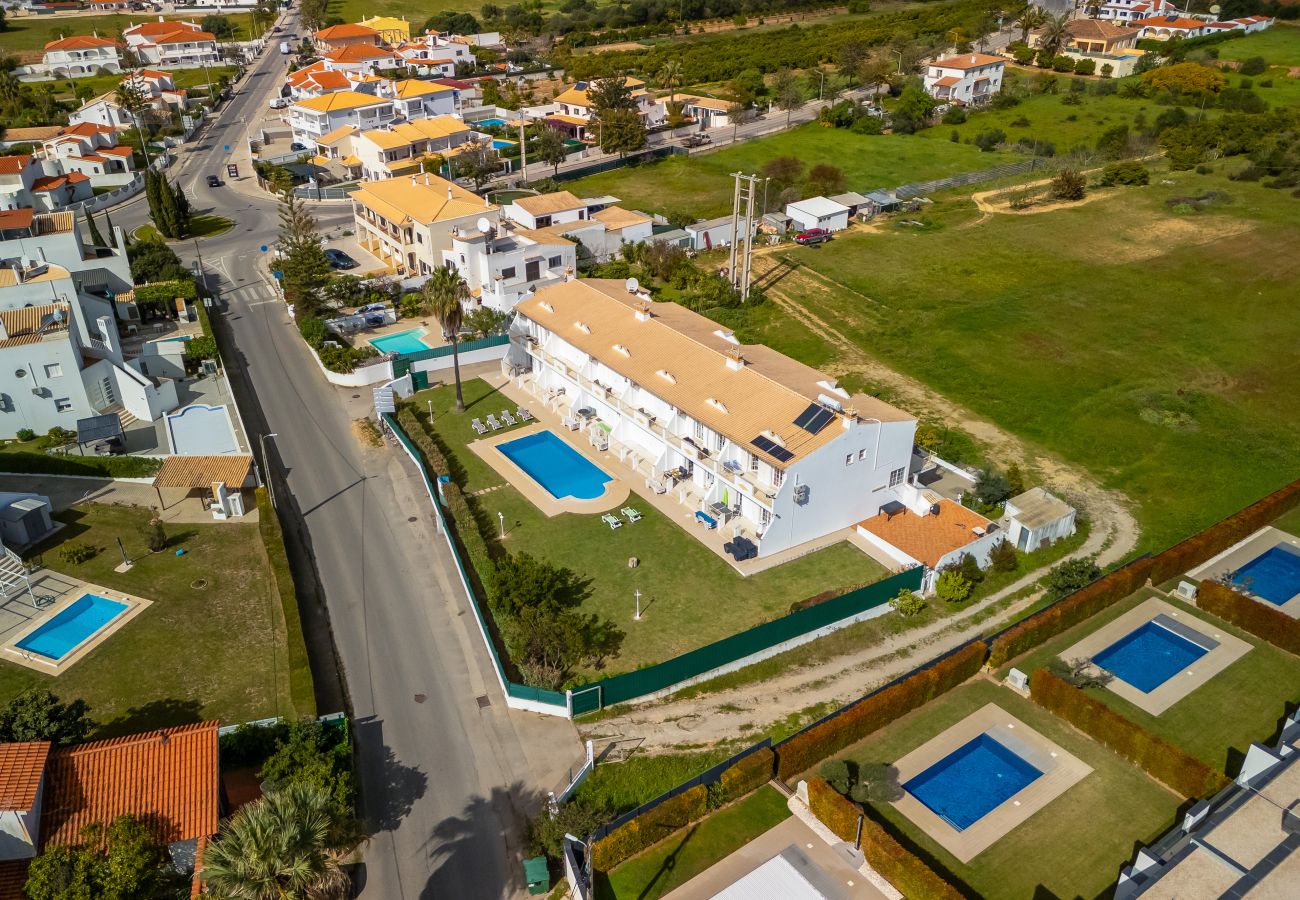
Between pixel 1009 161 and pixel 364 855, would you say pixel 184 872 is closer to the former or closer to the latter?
pixel 364 855

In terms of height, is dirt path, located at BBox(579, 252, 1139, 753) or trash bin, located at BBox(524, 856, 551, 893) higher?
trash bin, located at BBox(524, 856, 551, 893)

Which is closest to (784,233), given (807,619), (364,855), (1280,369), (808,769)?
(1280,369)

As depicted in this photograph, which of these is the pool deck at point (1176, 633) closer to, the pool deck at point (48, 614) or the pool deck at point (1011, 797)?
the pool deck at point (1011, 797)

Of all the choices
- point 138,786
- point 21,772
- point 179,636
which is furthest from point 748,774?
point 179,636

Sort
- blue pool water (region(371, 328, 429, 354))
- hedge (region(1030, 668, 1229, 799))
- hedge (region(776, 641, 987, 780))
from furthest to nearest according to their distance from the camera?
blue pool water (region(371, 328, 429, 354)) < hedge (region(776, 641, 987, 780)) < hedge (region(1030, 668, 1229, 799))

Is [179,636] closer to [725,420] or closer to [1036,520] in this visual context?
[725,420]

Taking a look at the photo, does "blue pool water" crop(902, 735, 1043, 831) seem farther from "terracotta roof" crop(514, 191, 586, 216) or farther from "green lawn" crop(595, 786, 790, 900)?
"terracotta roof" crop(514, 191, 586, 216)

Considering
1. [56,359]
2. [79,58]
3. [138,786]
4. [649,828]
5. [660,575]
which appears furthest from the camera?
[79,58]

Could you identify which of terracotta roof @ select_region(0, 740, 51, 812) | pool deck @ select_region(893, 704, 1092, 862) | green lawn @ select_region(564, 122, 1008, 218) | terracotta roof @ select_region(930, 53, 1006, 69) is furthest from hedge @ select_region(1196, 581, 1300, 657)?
terracotta roof @ select_region(930, 53, 1006, 69)

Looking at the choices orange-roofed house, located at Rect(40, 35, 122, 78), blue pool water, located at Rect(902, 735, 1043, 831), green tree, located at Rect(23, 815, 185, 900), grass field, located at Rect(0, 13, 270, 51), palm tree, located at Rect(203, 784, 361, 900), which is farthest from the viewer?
grass field, located at Rect(0, 13, 270, 51)
